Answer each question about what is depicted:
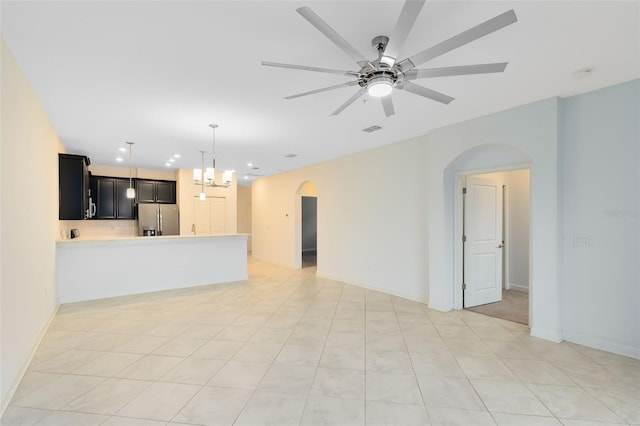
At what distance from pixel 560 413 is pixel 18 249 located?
14.8 feet

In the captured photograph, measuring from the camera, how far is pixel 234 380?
2523 millimetres

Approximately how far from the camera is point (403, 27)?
5.21 feet

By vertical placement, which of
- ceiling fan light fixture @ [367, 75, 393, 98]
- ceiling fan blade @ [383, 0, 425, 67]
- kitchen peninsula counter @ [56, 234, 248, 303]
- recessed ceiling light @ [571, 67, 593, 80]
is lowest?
kitchen peninsula counter @ [56, 234, 248, 303]

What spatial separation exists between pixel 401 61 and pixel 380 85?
0.67 feet

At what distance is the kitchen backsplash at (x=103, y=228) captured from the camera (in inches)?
278

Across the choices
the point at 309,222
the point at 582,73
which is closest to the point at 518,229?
the point at 582,73

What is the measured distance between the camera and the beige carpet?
4.12 meters

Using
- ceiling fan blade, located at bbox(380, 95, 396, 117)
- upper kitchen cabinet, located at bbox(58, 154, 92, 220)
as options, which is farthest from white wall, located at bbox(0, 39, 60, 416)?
ceiling fan blade, located at bbox(380, 95, 396, 117)

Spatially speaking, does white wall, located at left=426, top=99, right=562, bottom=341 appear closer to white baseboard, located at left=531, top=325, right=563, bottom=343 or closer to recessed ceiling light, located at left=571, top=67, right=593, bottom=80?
white baseboard, located at left=531, top=325, right=563, bottom=343

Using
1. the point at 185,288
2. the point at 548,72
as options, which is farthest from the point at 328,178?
the point at 548,72

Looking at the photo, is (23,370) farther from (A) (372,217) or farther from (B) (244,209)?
(B) (244,209)

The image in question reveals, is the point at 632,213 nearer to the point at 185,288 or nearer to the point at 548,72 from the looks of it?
the point at 548,72

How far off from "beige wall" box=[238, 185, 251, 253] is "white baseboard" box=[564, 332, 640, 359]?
9.69 m

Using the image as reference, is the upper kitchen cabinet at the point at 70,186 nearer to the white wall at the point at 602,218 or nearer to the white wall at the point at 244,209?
the white wall at the point at 244,209
